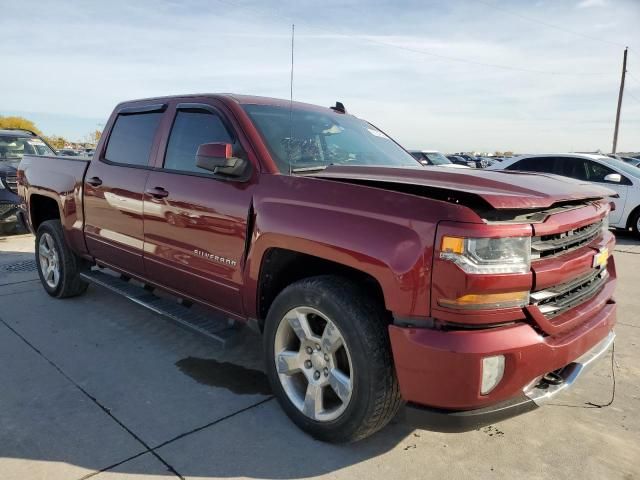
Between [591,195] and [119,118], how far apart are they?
3808 mm

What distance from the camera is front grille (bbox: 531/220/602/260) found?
7.83 feet

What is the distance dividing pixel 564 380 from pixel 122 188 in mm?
3327

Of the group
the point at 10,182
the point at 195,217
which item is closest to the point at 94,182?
the point at 195,217

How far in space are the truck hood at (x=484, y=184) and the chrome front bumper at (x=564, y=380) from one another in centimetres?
79

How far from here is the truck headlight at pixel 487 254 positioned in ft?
7.27

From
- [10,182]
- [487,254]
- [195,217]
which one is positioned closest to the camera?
[487,254]

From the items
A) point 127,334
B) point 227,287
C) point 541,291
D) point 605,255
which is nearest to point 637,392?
point 605,255

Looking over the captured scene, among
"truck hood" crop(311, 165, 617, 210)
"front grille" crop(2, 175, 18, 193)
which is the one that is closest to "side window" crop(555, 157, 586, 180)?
"truck hood" crop(311, 165, 617, 210)

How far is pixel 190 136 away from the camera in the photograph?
3.76 meters

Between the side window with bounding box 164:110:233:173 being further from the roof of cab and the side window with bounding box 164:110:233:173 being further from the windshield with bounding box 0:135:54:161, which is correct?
the windshield with bounding box 0:135:54:161

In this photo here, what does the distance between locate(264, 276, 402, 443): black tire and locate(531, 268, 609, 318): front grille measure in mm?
727

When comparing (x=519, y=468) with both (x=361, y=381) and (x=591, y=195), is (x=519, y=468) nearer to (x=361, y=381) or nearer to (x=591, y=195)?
(x=361, y=381)

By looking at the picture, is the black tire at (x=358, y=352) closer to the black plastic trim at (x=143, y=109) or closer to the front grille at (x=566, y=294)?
the front grille at (x=566, y=294)

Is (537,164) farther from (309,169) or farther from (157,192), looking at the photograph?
(157,192)
